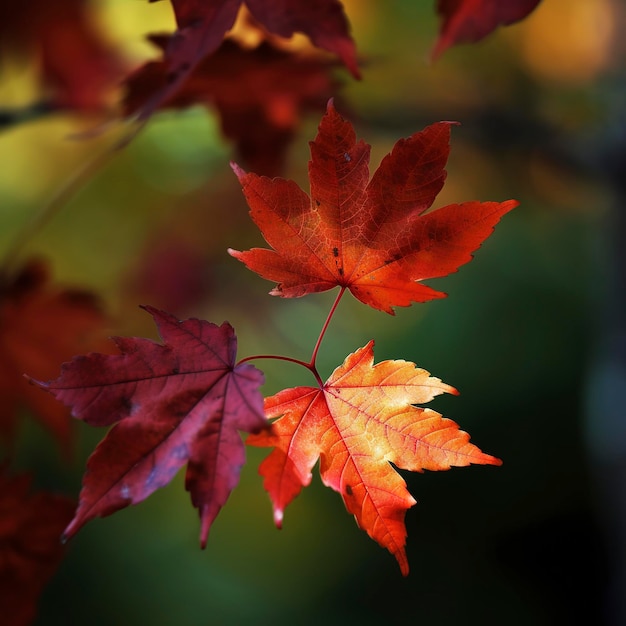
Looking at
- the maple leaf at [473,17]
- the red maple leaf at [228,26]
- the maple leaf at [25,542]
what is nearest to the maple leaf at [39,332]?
the maple leaf at [25,542]

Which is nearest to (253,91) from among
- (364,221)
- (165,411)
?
(364,221)

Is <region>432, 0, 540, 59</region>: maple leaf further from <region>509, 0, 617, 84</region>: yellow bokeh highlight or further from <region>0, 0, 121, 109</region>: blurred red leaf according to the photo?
<region>509, 0, 617, 84</region>: yellow bokeh highlight

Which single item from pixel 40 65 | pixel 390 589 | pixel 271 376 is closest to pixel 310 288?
pixel 40 65

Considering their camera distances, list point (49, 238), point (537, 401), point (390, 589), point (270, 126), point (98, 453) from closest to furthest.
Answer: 1. point (98, 453)
2. point (270, 126)
3. point (390, 589)
4. point (537, 401)
5. point (49, 238)

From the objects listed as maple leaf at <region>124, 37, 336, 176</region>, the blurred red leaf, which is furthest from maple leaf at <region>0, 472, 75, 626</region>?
the blurred red leaf

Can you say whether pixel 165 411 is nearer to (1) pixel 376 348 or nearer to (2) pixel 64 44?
(2) pixel 64 44

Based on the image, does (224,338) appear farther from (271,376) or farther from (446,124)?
(271,376)
